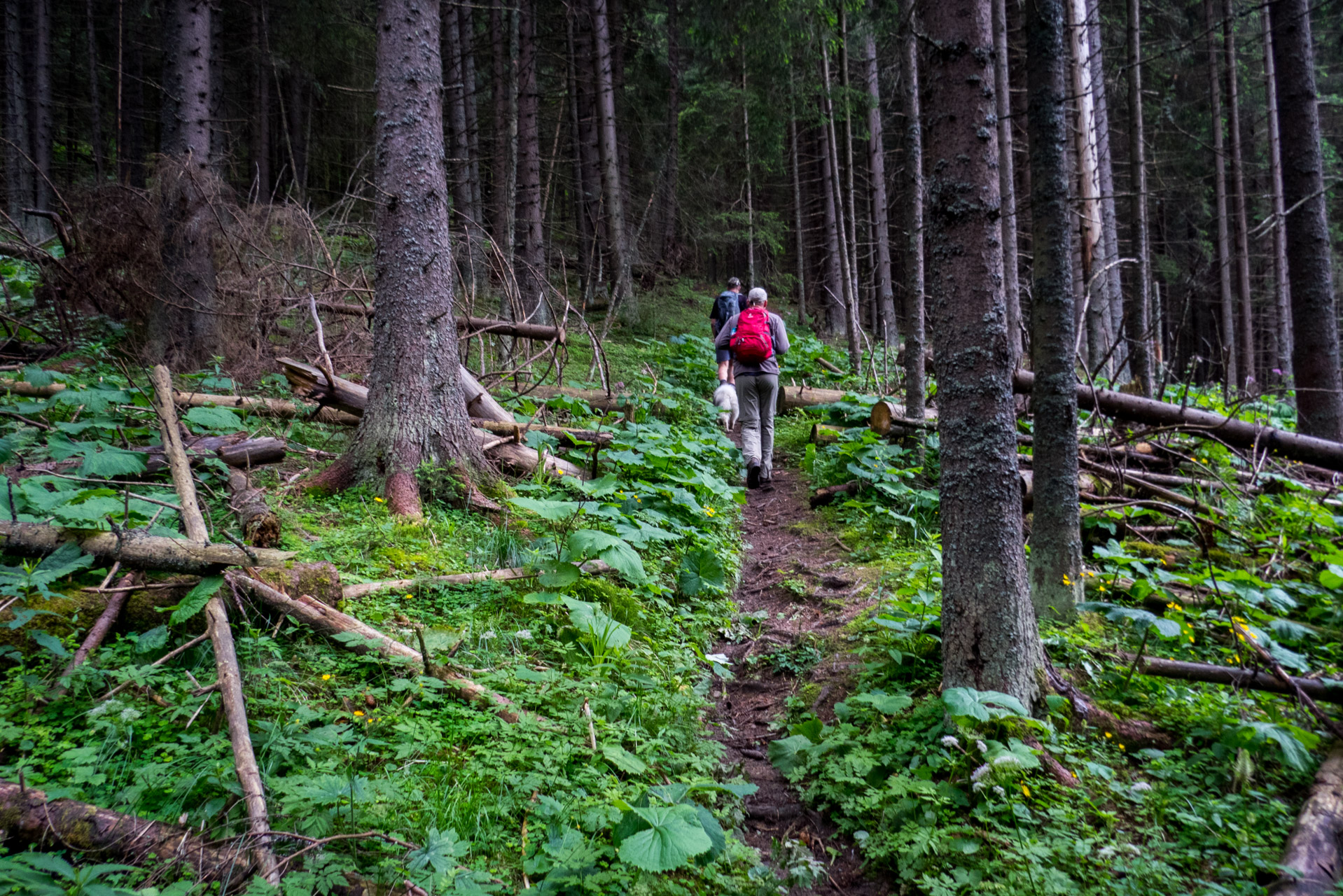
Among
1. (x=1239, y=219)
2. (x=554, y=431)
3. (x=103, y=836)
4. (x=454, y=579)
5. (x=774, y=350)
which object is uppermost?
(x=1239, y=219)

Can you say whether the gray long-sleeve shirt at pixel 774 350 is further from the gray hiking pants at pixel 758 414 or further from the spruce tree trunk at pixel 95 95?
the spruce tree trunk at pixel 95 95

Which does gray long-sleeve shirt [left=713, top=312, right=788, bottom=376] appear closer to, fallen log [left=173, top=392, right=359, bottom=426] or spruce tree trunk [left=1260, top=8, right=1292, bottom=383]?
fallen log [left=173, top=392, right=359, bottom=426]

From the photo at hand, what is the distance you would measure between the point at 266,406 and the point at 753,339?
510cm

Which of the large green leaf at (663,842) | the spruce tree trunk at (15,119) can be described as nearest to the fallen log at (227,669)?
the large green leaf at (663,842)

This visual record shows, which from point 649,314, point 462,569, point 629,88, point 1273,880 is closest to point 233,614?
point 462,569

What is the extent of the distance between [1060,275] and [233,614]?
4854 millimetres

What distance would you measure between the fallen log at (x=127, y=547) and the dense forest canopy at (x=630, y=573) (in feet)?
0.06

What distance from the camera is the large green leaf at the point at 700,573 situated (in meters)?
4.87

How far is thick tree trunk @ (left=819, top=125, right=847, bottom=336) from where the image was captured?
17.5 metres

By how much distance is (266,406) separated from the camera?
6.44 meters

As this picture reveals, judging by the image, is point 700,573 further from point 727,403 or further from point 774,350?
point 727,403

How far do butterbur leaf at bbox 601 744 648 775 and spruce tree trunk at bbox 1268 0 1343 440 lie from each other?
8611 mm

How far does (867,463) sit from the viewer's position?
718 cm

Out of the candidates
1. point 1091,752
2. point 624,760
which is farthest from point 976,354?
point 624,760
